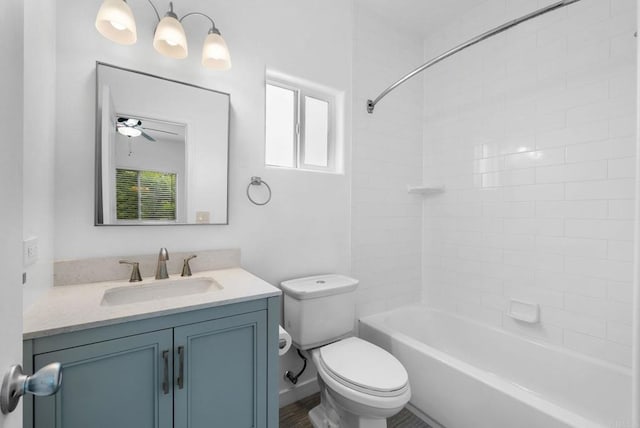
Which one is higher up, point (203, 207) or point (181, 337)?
point (203, 207)

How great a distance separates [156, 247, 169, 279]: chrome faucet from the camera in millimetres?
1382

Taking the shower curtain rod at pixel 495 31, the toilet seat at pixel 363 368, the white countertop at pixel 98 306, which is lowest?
the toilet seat at pixel 363 368

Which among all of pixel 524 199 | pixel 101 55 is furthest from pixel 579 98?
Result: pixel 101 55

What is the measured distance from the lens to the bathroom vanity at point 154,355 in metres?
0.86

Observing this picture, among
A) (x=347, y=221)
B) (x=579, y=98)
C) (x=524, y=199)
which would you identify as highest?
(x=579, y=98)

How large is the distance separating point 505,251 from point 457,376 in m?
1.00

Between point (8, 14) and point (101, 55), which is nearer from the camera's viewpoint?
point (8, 14)

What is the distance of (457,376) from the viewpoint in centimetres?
151

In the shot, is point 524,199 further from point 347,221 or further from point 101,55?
point 101,55

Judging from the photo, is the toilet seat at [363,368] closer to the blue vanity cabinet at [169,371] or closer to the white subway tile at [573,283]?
the blue vanity cabinet at [169,371]

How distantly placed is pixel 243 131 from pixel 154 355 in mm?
1241

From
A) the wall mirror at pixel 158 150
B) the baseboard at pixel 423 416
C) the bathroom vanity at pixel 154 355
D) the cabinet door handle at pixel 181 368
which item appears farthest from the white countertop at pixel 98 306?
the baseboard at pixel 423 416

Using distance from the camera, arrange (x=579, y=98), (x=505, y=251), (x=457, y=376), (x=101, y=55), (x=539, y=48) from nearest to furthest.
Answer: (x=101, y=55) < (x=457, y=376) < (x=579, y=98) < (x=539, y=48) < (x=505, y=251)

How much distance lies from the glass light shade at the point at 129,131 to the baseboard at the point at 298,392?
5.73 feet
